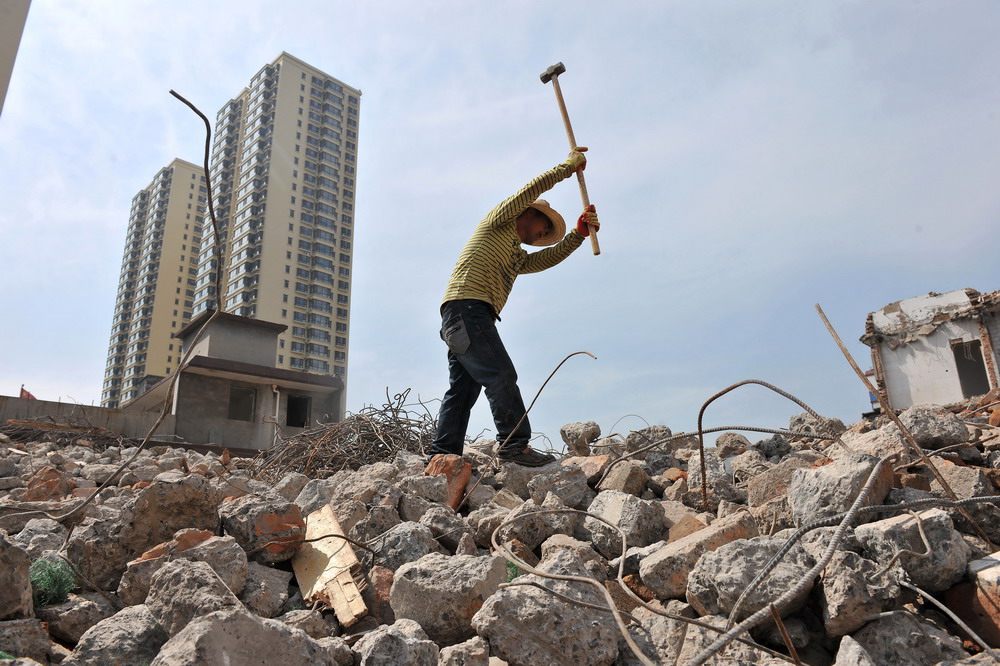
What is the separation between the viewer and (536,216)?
4273 mm

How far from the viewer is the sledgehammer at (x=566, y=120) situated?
4238 millimetres

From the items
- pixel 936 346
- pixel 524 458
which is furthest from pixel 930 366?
pixel 524 458

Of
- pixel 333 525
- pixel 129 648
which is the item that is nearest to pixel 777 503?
pixel 333 525

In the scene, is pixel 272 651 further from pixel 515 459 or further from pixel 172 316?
pixel 172 316

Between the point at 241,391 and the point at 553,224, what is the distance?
13.4 meters

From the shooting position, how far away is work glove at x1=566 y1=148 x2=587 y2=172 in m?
4.03

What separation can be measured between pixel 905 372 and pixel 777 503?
15.4 metres

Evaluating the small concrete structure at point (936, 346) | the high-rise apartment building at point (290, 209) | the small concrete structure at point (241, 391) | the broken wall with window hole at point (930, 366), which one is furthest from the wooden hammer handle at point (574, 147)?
the high-rise apartment building at point (290, 209)

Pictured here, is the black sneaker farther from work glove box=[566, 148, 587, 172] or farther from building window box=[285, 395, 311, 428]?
building window box=[285, 395, 311, 428]

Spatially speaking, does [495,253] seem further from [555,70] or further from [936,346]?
[936,346]

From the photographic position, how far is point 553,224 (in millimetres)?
4352

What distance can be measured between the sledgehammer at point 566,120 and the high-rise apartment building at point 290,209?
47.7 metres

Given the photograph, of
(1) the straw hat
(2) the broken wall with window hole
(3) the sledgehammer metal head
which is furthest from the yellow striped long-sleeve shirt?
(2) the broken wall with window hole

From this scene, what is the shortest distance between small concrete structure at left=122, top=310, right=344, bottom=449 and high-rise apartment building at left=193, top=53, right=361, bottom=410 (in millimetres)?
34605
